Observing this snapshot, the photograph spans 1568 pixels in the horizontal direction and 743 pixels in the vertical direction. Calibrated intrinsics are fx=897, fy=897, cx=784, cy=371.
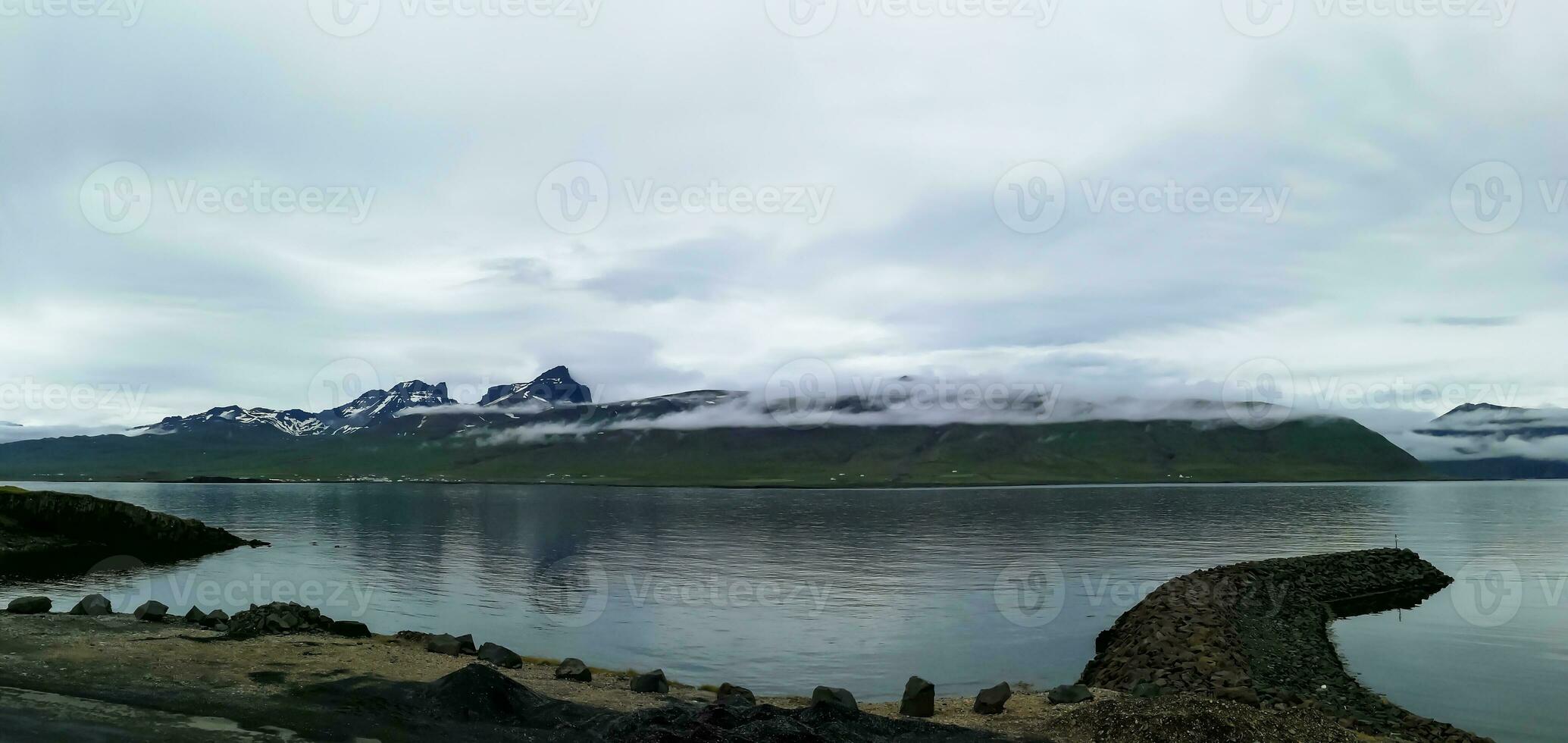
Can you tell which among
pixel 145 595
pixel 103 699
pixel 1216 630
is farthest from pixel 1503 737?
pixel 145 595

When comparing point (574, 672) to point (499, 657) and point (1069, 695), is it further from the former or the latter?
point (1069, 695)

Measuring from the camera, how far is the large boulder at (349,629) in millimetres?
35125

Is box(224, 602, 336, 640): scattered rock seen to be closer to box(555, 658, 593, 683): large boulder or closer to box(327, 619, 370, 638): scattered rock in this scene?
box(327, 619, 370, 638): scattered rock

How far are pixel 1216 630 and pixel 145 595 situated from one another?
183 feet

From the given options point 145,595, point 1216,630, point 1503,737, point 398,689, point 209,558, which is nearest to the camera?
point 398,689

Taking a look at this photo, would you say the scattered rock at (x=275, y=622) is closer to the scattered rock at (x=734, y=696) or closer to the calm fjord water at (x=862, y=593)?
the calm fjord water at (x=862, y=593)

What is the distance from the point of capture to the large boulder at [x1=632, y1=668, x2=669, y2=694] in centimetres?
2764

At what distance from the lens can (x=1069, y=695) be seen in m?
26.8

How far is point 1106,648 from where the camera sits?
38469 millimetres

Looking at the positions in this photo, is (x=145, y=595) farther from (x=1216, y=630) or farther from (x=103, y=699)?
(x=1216, y=630)

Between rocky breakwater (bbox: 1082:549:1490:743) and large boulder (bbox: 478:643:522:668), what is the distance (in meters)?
21.0

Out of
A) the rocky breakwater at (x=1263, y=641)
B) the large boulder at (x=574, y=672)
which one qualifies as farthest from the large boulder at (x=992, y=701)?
the large boulder at (x=574, y=672)

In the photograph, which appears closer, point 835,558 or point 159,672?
point 159,672

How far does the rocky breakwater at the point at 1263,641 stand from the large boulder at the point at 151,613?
123 ft
